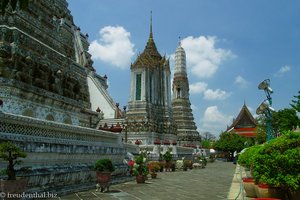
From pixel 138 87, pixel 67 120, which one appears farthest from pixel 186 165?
pixel 138 87

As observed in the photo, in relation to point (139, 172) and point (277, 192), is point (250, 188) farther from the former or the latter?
point (139, 172)

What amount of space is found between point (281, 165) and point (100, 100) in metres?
34.3

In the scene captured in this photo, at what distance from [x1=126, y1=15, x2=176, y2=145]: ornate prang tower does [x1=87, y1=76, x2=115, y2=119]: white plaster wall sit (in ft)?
25.6

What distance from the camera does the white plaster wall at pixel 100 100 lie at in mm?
40406

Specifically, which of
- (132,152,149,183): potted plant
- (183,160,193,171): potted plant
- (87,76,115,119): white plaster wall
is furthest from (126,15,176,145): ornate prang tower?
(132,152,149,183): potted plant

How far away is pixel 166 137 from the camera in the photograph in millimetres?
50406

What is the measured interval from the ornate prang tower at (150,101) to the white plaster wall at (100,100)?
779 cm

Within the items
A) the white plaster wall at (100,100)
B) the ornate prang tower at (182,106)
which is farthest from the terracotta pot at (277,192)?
the ornate prang tower at (182,106)

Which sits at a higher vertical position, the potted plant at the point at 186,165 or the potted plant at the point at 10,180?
the potted plant at the point at 186,165

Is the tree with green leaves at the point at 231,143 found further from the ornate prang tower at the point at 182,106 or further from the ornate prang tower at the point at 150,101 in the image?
the ornate prang tower at the point at 150,101

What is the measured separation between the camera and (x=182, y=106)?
6212 cm

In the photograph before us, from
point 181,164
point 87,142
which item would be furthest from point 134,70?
point 87,142

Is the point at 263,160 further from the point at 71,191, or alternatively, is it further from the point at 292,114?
the point at 292,114

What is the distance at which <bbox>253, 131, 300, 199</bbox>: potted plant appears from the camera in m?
7.45
